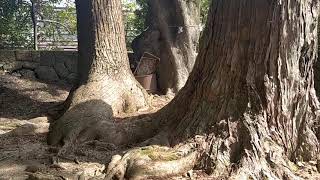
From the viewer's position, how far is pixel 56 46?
1245 centimetres

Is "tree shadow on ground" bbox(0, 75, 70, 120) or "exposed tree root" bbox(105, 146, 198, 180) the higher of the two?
"tree shadow on ground" bbox(0, 75, 70, 120)

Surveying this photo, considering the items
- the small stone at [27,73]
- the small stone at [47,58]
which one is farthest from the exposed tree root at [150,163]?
the small stone at [47,58]

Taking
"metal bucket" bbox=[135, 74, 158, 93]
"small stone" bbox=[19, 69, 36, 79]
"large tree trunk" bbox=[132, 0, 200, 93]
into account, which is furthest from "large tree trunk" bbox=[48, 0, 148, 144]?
"small stone" bbox=[19, 69, 36, 79]

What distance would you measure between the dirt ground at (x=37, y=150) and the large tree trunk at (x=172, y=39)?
515 mm

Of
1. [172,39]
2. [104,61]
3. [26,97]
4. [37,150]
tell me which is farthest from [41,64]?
[37,150]

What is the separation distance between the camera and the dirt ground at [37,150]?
15.9 ft

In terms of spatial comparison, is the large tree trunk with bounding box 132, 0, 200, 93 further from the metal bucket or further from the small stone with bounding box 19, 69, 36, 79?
the small stone with bounding box 19, 69, 36, 79

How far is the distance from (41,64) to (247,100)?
21.5 feet

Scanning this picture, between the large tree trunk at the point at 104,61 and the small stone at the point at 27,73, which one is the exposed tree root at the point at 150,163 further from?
the small stone at the point at 27,73

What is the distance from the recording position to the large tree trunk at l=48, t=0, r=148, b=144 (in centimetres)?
714

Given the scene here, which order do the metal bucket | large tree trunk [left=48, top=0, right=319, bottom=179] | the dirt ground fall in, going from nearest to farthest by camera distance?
large tree trunk [left=48, top=0, right=319, bottom=179]
the dirt ground
the metal bucket

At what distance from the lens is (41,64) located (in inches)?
409

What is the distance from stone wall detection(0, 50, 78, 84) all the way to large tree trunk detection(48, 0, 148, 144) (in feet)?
8.33

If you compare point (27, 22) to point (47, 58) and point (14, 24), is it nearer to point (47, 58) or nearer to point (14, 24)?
point (14, 24)
